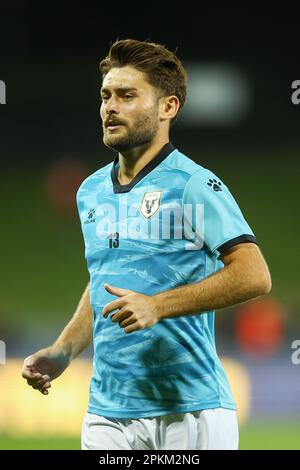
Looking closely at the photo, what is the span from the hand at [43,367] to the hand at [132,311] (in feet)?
1.83

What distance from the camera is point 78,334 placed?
324cm

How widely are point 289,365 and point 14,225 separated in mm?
4726

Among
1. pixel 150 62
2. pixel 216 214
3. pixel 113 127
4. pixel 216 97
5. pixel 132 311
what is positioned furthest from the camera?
pixel 216 97

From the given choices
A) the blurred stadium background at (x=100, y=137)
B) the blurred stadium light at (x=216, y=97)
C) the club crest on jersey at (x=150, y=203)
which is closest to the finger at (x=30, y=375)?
the club crest on jersey at (x=150, y=203)

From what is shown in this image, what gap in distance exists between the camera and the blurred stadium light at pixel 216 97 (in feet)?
37.9

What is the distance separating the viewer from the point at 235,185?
1205 cm

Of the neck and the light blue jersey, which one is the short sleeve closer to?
the light blue jersey

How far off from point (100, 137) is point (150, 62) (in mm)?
8023

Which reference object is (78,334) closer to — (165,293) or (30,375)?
(30,375)

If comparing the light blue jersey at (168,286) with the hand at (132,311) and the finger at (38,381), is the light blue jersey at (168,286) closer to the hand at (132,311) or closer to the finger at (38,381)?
the finger at (38,381)

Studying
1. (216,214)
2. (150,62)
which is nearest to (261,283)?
(216,214)
